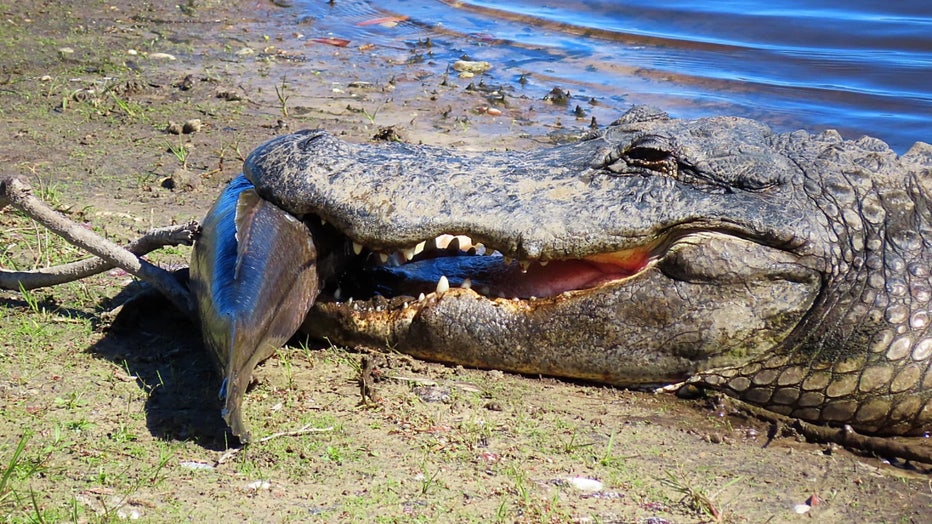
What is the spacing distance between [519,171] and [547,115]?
13.1 ft

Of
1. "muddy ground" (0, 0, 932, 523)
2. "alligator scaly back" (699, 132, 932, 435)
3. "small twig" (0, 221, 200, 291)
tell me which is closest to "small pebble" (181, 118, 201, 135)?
"muddy ground" (0, 0, 932, 523)

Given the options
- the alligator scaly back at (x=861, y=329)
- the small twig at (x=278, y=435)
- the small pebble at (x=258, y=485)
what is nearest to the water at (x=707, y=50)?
the alligator scaly back at (x=861, y=329)

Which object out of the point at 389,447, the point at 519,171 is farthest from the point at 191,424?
the point at 519,171

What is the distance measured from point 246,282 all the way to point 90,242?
0.77m

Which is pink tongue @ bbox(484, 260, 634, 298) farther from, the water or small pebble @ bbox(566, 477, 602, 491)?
the water

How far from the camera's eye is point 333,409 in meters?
3.21

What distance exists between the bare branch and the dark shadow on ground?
0.13 m

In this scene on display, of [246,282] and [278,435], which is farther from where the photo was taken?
[246,282]

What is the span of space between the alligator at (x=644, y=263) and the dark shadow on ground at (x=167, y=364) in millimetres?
281

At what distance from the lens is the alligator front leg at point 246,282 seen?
288cm

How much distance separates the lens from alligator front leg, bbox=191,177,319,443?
9.46 ft

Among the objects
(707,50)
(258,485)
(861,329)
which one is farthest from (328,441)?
(707,50)

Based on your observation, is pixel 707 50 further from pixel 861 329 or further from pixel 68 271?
pixel 68 271

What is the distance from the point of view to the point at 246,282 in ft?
10.0
